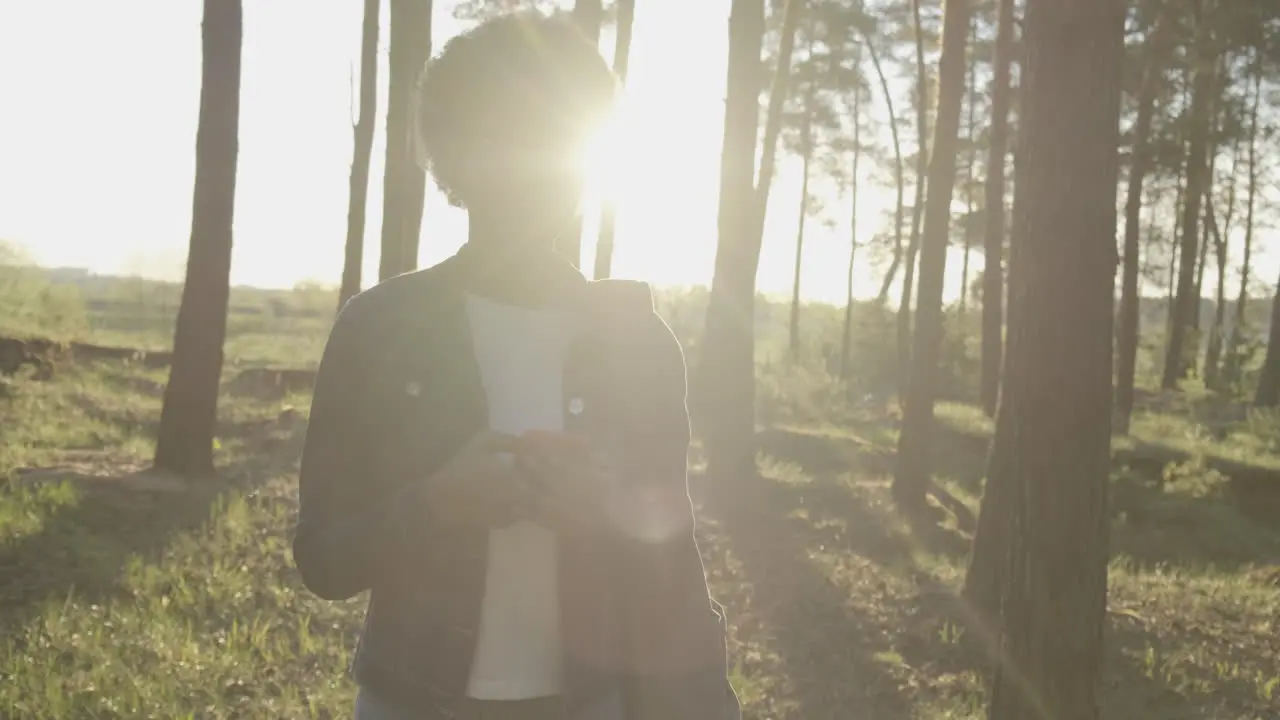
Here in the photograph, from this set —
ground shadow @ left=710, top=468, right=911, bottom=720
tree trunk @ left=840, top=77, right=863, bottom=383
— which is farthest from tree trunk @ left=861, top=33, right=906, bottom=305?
ground shadow @ left=710, top=468, right=911, bottom=720

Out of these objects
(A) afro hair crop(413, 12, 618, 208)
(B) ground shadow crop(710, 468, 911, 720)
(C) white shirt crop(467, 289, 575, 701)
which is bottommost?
(B) ground shadow crop(710, 468, 911, 720)

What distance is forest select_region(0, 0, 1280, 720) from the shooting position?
4410 millimetres

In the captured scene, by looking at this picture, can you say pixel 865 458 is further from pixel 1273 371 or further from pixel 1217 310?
pixel 1217 310

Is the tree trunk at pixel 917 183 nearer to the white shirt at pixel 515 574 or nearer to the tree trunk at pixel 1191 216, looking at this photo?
the tree trunk at pixel 1191 216

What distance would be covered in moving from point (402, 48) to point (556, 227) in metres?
12.5

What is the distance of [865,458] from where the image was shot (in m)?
16.7

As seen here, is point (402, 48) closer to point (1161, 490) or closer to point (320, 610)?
point (320, 610)

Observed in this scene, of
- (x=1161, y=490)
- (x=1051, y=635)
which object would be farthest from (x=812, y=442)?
(x=1051, y=635)

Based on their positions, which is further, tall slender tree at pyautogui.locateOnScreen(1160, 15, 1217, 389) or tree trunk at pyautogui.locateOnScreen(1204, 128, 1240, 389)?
tree trunk at pyautogui.locateOnScreen(1204, 128, 1240, 389)

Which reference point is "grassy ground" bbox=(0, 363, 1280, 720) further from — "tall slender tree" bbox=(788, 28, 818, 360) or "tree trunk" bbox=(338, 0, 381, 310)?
"tall slender tree" bbox=(788, 28, 818, 360)

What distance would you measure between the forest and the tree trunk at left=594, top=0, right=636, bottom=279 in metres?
0.05

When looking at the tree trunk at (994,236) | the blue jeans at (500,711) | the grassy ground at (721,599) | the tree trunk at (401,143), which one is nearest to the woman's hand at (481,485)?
the blue jeans at (500,711)

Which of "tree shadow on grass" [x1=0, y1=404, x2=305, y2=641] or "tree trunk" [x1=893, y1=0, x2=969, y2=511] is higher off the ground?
"tree trunk" [x1=893, y1=0, x2=969, y2=511]

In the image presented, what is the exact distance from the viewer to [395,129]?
45.1 ft
